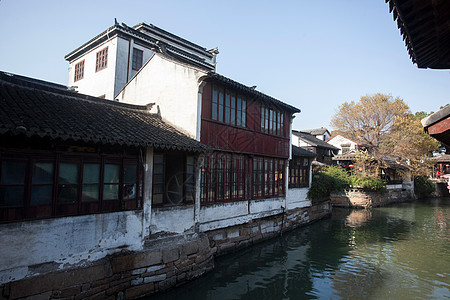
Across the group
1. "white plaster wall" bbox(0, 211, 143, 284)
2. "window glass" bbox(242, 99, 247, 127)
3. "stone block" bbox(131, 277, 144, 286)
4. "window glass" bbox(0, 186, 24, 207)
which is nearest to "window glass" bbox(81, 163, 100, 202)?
"white plaster wall" bbox(0, 211, 143, 284)

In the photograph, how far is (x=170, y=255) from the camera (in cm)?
831

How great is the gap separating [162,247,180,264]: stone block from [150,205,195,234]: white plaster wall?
0.62 m

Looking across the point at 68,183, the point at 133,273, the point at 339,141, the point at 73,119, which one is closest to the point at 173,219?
the point at 133,273

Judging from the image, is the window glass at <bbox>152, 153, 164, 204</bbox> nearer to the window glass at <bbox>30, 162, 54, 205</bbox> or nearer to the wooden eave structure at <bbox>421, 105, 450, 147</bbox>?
the window glass at <bbox>30, 162, 54, 205</bbox>

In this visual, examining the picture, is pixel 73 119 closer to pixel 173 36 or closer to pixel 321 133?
pixel 173 36

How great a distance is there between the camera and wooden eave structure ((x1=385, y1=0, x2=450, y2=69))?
10.2 ft

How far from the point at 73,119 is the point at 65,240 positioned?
293 cm

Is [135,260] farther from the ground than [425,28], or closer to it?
closer to it

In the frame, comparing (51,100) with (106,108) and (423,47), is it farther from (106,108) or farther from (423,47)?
(423,47)

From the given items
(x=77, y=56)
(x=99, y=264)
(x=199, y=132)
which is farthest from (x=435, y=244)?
(x=77, y=56)

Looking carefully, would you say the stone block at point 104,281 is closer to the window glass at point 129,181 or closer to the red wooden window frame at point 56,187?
the red wooden window frame at point 56,187

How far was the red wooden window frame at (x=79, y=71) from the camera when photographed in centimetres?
1992

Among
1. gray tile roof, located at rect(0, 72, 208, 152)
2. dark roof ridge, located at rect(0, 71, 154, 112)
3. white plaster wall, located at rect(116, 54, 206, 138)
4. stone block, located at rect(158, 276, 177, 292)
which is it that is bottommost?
stone block, located at rect(158, 276, 177, 292)

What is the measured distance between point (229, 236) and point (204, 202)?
2.21 meters
